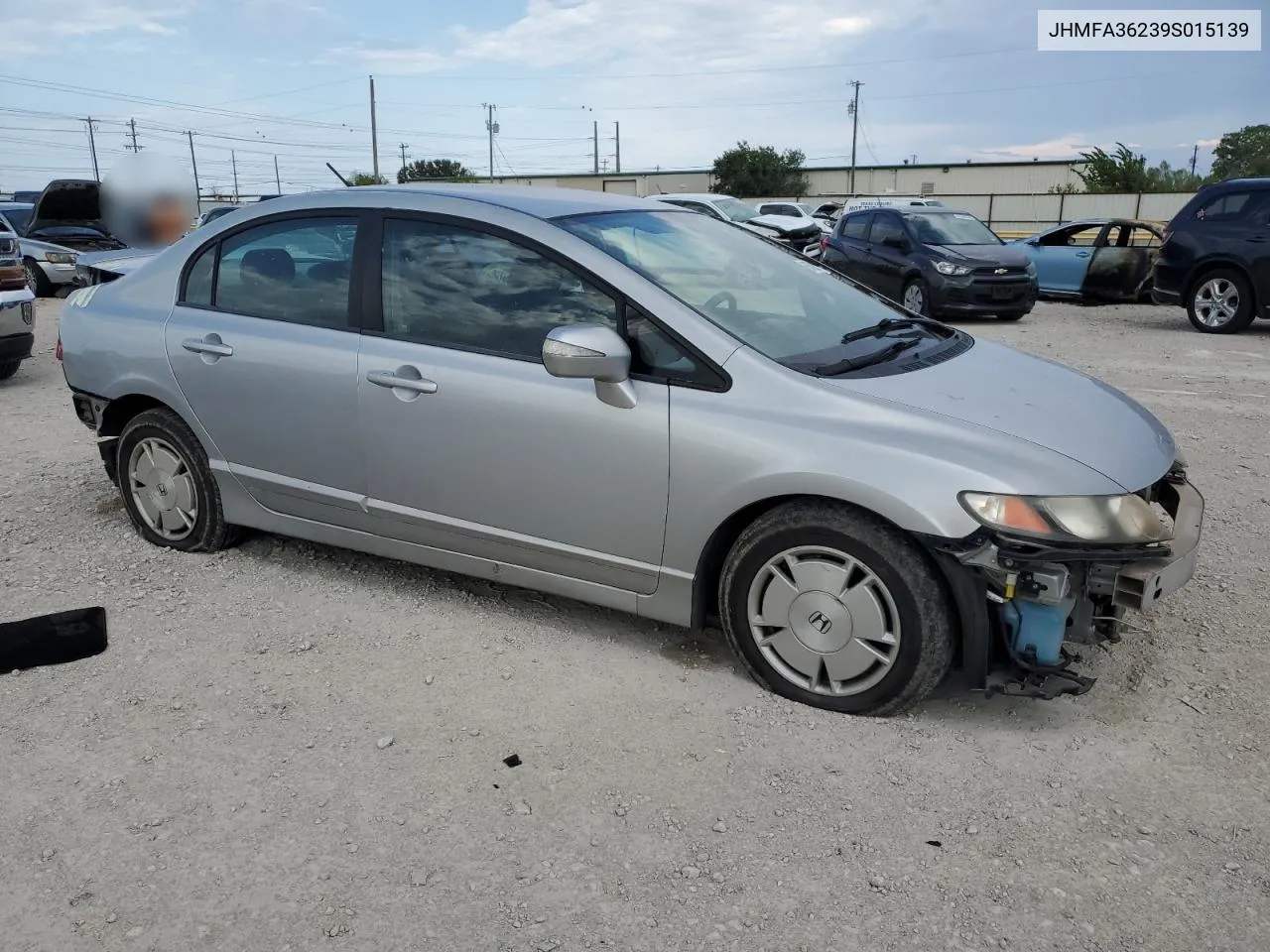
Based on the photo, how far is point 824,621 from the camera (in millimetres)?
3238

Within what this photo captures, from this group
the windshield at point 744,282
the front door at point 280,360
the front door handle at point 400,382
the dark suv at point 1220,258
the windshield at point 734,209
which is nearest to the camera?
the windshield at point 744,282

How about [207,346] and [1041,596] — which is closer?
[1041,596]

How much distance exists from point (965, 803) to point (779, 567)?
0.88m

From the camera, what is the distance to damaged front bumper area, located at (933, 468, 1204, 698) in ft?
9.68

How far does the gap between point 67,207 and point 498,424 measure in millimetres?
16916

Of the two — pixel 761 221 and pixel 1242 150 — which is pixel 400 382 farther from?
pixel 1242 150

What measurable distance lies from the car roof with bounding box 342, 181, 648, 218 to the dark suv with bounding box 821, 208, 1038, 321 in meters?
9.37

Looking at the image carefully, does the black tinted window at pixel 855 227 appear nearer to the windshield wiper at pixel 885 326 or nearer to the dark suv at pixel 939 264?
the dark suv at pixel 939 264

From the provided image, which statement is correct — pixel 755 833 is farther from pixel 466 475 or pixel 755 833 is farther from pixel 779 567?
pixel 466 475

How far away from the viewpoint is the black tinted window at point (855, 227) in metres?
14.9

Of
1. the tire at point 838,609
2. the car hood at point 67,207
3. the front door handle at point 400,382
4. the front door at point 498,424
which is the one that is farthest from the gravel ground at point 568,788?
the car hood at point 67,207

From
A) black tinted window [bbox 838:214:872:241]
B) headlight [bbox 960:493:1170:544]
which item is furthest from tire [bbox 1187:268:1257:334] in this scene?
headlight [bbox 960:493:1170:544]

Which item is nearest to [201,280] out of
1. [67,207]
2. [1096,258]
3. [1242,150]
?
[1096,258]

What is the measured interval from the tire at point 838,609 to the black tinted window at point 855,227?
12.4m
